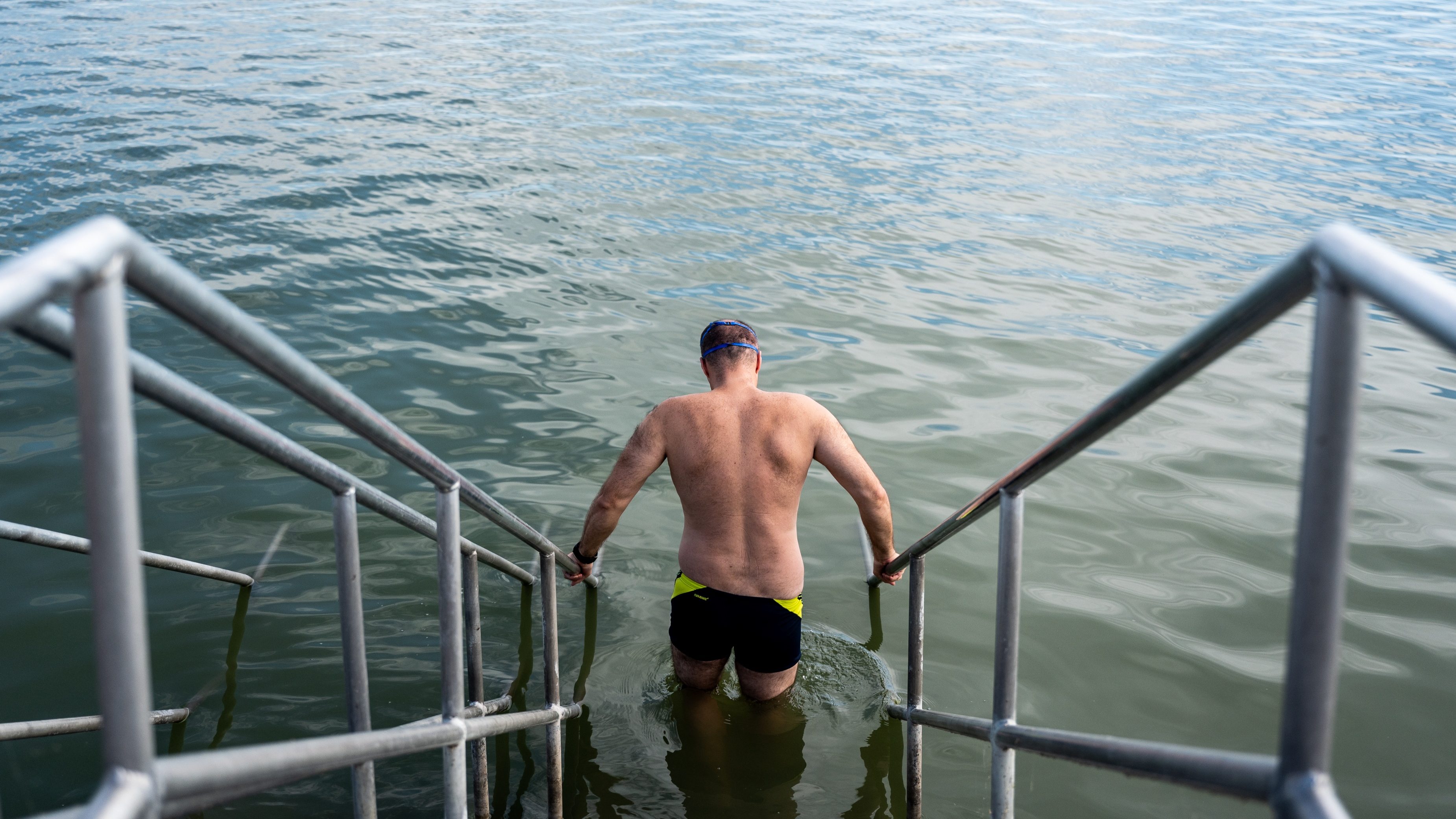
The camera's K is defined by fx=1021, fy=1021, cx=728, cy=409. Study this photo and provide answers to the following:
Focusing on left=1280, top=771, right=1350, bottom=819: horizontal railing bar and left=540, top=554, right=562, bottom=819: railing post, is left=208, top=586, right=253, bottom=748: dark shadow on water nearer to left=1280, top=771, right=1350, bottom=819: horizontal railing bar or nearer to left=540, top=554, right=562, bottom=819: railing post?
left=540, top=554, right=562, bottom=819: railing post

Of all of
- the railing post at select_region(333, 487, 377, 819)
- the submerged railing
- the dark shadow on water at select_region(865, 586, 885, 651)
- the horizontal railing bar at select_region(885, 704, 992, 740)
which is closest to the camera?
the submerged railing

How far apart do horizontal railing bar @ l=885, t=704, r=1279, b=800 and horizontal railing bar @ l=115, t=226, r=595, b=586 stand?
1219 mm

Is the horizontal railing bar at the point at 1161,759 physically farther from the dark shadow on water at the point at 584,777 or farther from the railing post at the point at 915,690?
the dark shadow on water at the point at 584,777

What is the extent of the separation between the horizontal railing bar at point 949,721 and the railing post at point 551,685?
1.20 m

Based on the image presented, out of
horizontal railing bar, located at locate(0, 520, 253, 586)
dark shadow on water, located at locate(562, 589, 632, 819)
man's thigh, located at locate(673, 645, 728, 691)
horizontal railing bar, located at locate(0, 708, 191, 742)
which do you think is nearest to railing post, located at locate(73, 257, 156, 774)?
horizontal railing bar, located at locate(0, 520, 253, 586)

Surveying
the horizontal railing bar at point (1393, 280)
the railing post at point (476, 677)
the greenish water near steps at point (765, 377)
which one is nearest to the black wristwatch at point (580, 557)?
the greenish water near steps at point (765, 377)

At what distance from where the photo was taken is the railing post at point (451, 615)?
2162 millimetres

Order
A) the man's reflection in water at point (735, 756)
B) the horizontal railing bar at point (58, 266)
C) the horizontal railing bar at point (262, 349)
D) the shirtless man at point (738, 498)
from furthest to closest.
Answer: the man's reflection in water at point (735, 756), the shirtless man at point (738, 498), the horizontal railing bar at point (262, 349), the horizontal railing bar at point (58, 266)

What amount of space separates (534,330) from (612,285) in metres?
1.32

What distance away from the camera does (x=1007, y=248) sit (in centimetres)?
1059

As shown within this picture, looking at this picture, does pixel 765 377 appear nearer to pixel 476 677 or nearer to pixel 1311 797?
pixel 476 677

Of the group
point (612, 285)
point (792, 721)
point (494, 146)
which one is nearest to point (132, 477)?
point (792, 721)

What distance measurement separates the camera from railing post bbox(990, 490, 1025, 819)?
86.7 inches

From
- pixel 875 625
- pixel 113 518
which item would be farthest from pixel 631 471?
pixel 113 518
